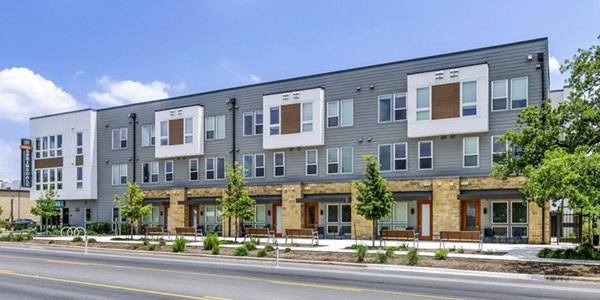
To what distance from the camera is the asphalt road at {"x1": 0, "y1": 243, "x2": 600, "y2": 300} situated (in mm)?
12898

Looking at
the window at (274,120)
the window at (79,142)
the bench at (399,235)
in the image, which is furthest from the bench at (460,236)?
the window at (79,142)

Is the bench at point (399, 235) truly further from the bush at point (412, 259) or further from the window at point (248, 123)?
the window at point (248, 123)

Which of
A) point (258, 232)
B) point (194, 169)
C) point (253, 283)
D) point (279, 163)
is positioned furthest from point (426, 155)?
point (253, 283)

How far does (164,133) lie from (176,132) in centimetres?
136

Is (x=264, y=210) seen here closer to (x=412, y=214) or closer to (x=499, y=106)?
(x=412, y=214)

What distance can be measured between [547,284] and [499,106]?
1557 cm

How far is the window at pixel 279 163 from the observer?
36.2 m

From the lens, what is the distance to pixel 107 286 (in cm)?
1424

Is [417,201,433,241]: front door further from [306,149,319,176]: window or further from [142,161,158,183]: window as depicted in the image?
[142,161,158,183]: window

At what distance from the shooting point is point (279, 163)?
119 ft

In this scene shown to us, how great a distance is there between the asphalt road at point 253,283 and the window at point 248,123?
1739 centimetres

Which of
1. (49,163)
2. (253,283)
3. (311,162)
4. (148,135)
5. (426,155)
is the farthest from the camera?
(49,163)

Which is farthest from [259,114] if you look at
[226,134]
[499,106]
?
[499,106]

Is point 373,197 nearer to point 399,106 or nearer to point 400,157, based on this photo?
point 400,157
